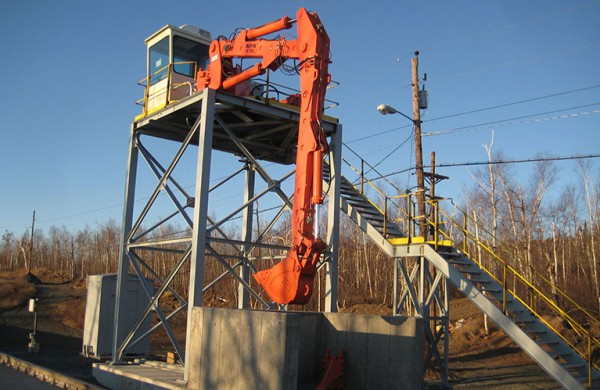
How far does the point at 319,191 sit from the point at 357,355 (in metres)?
3.34

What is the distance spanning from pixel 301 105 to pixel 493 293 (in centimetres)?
699

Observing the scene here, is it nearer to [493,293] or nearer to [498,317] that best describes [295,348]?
[498,317]

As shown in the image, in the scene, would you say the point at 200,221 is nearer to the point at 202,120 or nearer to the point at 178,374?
the point at 202,120

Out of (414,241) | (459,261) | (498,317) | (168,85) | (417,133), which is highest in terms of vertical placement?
(417,133)

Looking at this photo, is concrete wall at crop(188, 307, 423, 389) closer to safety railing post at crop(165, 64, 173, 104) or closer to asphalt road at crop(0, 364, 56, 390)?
asphalt road at crop(0, 364, 56, 390)

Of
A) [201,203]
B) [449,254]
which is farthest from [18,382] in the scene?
[449,254]

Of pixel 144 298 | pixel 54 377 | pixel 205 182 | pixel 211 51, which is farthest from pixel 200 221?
pixel 144 298

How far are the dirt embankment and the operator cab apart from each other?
7569mm

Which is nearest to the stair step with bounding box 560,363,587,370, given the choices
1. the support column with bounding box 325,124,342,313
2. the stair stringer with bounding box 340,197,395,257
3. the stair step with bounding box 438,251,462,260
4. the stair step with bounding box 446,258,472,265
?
the stair step with bounding box 446,258,472,265

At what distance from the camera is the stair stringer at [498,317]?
37.4 feet

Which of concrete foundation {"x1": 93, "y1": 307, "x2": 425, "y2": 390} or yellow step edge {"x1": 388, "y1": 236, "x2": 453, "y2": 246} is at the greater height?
yellow step edge {"x1": 388, "y1": 236, "x2": 453, "y2": 246}

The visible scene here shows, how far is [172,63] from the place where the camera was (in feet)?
46.4

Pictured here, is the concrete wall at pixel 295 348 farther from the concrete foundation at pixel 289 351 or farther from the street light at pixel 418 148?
the street light at pixel 418 148

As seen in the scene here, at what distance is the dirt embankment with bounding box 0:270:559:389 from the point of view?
57.1 feet
